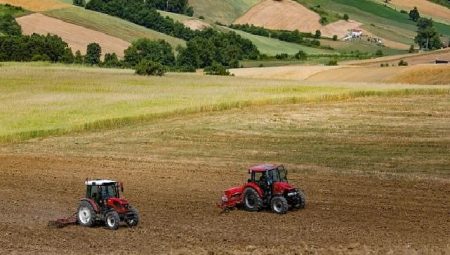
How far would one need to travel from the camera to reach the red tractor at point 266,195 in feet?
101

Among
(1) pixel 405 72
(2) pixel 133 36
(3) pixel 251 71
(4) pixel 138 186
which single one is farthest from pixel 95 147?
(2) pixel 133 36

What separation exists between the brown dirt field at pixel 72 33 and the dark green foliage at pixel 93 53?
3.22 metres

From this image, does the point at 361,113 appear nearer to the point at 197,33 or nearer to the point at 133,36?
the point at 133,36

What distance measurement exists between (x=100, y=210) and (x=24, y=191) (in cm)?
795

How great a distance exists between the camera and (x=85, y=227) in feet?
94.8

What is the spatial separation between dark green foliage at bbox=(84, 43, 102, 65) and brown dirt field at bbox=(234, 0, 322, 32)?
60715 mm

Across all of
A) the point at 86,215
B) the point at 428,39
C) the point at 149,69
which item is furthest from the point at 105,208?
the point at 428,39

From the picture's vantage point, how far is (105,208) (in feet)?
94.1

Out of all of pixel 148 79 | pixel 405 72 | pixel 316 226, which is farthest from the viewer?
pixel 405 72

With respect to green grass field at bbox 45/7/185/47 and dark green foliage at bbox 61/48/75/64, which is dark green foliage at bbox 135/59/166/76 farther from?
green grass field at bbox 45/7/185/47

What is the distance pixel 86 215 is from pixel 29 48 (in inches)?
3496

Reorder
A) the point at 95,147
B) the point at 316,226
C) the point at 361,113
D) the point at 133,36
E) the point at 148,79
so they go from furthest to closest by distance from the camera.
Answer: the point at 133,36 < the point at 148,79 < the point at 361,113 < the point at 95,147 < the point at 316,226

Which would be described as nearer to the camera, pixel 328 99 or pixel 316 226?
pixel 316 226

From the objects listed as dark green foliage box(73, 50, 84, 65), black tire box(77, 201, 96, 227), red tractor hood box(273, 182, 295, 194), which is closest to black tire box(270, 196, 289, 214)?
red tractor hood box(273, 182, 295, 194)
